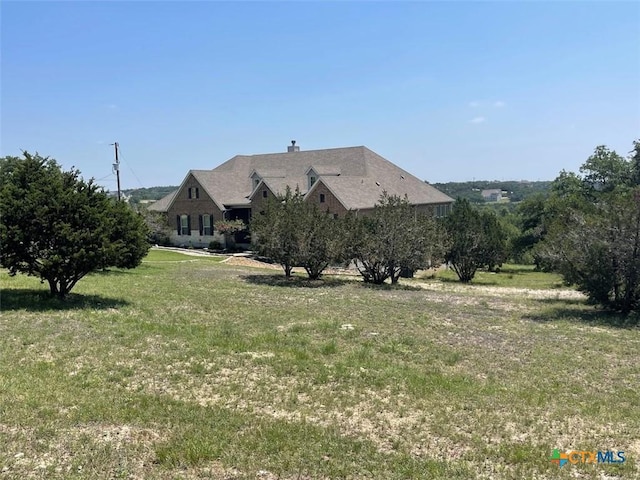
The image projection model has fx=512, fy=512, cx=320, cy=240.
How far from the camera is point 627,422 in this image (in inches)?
271

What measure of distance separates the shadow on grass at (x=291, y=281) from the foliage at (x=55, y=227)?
877 centimetres

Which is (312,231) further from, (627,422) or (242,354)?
(627,422)

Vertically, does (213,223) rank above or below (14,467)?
above

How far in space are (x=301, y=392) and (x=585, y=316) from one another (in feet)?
39.5

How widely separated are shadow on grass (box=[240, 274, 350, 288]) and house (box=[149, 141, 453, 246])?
14103 mm

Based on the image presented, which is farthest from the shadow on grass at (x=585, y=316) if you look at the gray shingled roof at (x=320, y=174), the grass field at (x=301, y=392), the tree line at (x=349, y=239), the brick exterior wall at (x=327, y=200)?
the gray shingled roof at (x=320, y=174)

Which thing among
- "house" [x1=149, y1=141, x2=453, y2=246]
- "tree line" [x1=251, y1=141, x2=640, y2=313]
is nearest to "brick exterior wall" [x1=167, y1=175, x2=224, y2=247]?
"house" [x1=149, y1=141, x2=453, y2=246]

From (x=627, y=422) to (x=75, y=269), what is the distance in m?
12.4

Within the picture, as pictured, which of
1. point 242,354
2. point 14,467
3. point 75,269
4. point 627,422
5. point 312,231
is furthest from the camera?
point 312,231

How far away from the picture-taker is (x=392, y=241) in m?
23.8

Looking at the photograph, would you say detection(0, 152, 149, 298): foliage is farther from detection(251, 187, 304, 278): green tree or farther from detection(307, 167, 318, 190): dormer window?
detection(307, 167, 318, 190): dormer window

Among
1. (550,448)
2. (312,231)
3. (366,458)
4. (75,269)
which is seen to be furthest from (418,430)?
(312,231)

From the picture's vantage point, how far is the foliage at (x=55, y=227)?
12758 millimetres

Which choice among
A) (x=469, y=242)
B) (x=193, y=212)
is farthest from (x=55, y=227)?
(x=193, y=212)
